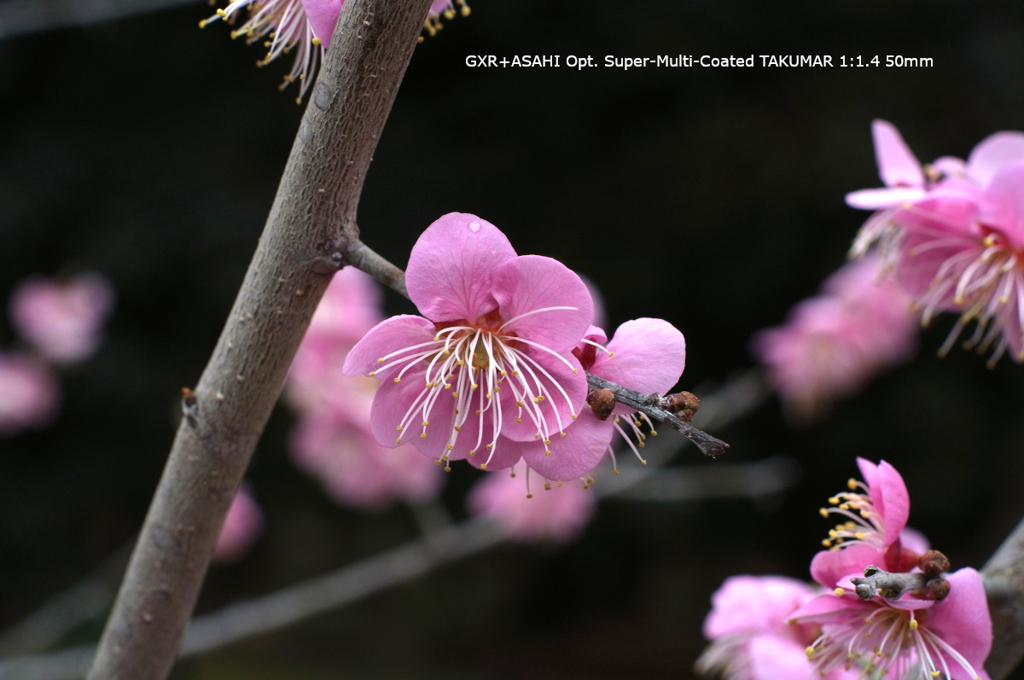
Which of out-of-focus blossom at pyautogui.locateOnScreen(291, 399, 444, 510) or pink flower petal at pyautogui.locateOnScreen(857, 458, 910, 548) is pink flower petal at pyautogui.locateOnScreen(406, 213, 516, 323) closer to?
pink flower petal at pyautogui.locateOnScreen(857, 458, 910, 548)

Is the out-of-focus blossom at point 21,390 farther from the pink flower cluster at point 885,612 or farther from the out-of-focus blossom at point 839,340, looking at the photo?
the pink flower cluster at point 885,612

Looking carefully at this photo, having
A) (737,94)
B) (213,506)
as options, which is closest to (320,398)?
(213,506)

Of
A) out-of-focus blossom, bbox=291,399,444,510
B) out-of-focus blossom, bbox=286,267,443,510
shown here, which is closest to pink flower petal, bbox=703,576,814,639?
out-of-focus blossom, bbox=286,267,443,510

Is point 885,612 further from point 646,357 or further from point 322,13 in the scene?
point 322,13

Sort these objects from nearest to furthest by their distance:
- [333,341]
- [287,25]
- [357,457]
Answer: [287,25]
[333,341]
[357,457]

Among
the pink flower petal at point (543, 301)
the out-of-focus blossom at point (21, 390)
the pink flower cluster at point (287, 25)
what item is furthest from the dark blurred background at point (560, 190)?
the pink flower petal at point (543, 301)

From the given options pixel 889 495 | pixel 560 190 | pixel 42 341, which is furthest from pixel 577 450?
pixel 560 190

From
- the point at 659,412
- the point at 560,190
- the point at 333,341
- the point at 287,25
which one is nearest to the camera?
the point at 659,412
